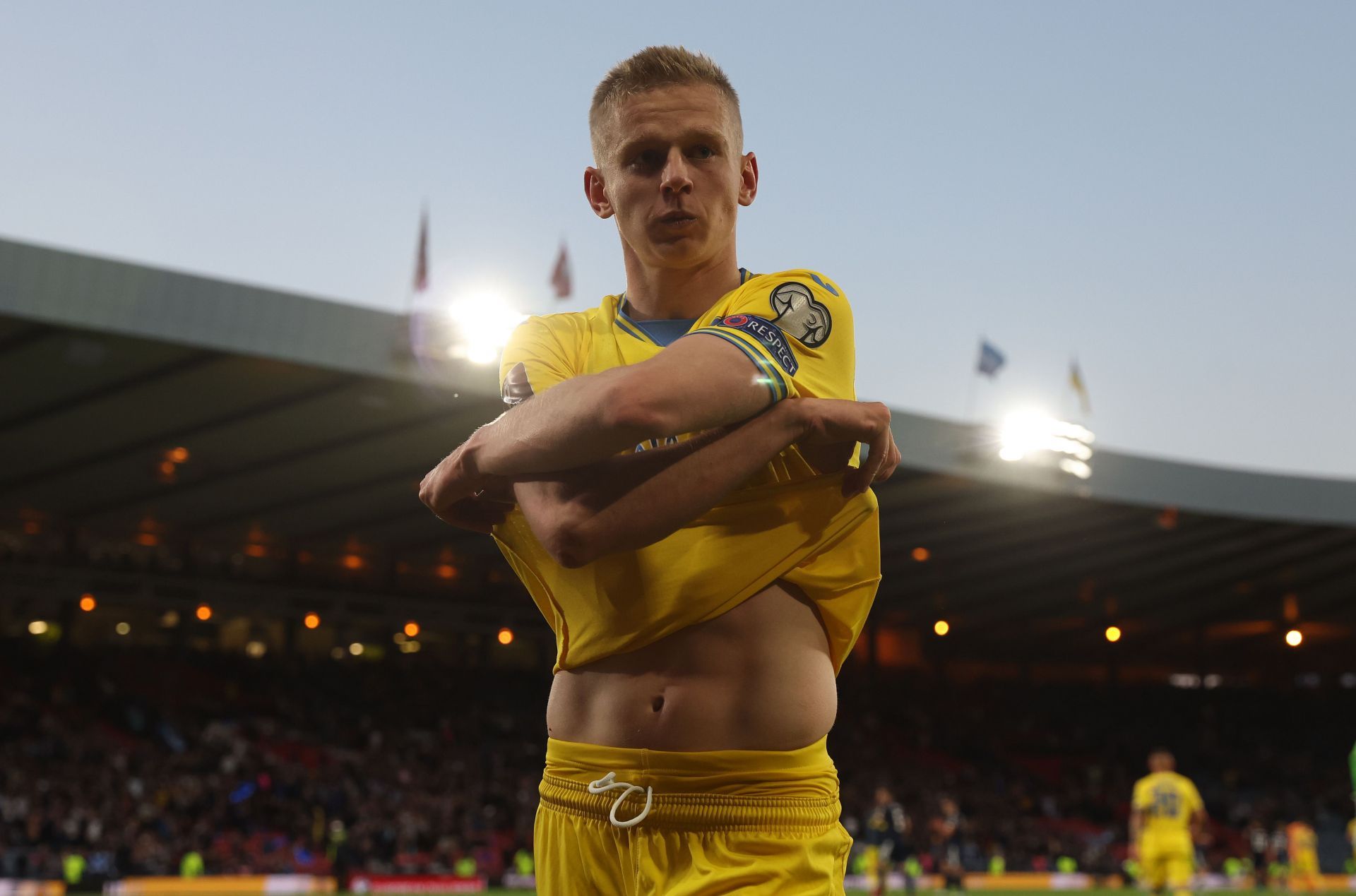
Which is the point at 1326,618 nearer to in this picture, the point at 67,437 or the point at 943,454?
the point at 943,454

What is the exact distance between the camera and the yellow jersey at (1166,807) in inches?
586

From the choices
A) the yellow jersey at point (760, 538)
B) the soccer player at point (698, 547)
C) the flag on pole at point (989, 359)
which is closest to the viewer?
the soccer player at point (698, 547)

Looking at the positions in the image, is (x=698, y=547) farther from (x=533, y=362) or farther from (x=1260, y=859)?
(x=1260, y=859)

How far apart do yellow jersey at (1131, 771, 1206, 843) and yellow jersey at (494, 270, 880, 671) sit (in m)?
14.1

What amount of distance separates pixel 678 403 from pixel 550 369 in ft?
1.51

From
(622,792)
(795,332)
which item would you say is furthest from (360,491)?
(795,332)

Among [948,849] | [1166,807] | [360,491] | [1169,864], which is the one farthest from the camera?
[360,491]

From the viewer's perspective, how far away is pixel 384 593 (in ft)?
98.7

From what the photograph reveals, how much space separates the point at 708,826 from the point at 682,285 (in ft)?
3.01

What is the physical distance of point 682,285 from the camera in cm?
232

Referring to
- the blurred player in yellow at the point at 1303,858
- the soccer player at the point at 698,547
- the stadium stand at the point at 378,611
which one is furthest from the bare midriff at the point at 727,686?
the blurred player in yellow at the point at 1303,858

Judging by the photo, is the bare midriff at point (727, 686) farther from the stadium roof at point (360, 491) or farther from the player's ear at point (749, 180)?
the stadium roof at point (360, 491)

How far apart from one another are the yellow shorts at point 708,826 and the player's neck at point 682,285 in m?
0.77

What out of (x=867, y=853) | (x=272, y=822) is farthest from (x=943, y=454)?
(x=272, y=822)
